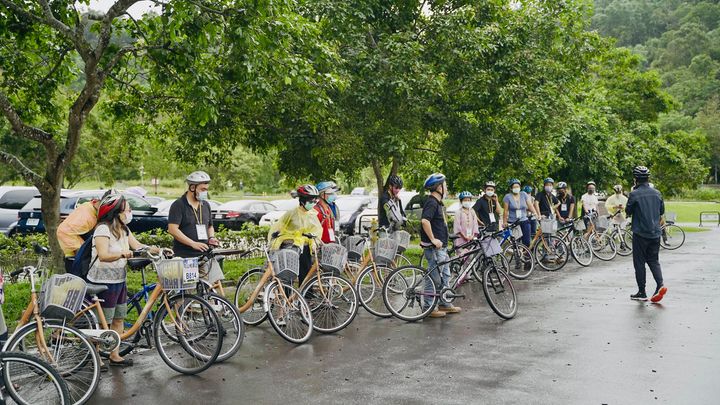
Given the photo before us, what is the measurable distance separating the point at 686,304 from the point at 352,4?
8015 mm

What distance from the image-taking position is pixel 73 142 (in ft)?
33.1

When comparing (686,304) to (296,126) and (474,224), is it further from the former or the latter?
(296,126)

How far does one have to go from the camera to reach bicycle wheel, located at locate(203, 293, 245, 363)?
7070 millimetres

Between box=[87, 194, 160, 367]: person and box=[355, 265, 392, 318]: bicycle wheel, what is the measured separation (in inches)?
138

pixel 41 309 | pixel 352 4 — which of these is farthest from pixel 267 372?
pixel 352 4

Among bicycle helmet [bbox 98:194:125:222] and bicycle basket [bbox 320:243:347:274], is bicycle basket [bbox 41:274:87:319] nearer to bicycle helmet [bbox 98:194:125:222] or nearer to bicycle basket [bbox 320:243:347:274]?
bicycle helmet [bbox 98:194:125:222]

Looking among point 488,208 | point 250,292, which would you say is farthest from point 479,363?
point 488,208

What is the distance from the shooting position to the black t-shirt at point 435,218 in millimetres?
9617

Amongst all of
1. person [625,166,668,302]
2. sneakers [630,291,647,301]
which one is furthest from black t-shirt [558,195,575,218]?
sneakers [630,291,647,301]

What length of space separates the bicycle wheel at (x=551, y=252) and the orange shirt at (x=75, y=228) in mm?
10042

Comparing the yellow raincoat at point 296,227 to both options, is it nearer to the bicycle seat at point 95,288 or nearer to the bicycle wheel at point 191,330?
the bicycle wheel at point 191,330

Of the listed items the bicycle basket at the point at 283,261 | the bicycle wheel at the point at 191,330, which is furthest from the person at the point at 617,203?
the bicycle wheel at the point at 191,330

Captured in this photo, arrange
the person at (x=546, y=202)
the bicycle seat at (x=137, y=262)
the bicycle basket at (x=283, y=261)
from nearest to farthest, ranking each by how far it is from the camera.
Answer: the bicycle seat at (x=137, y=262), the bicycle basket at (x=283, y=261), the person at (x=546, y=202)

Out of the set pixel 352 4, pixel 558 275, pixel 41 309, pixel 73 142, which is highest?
pixel 352 4
